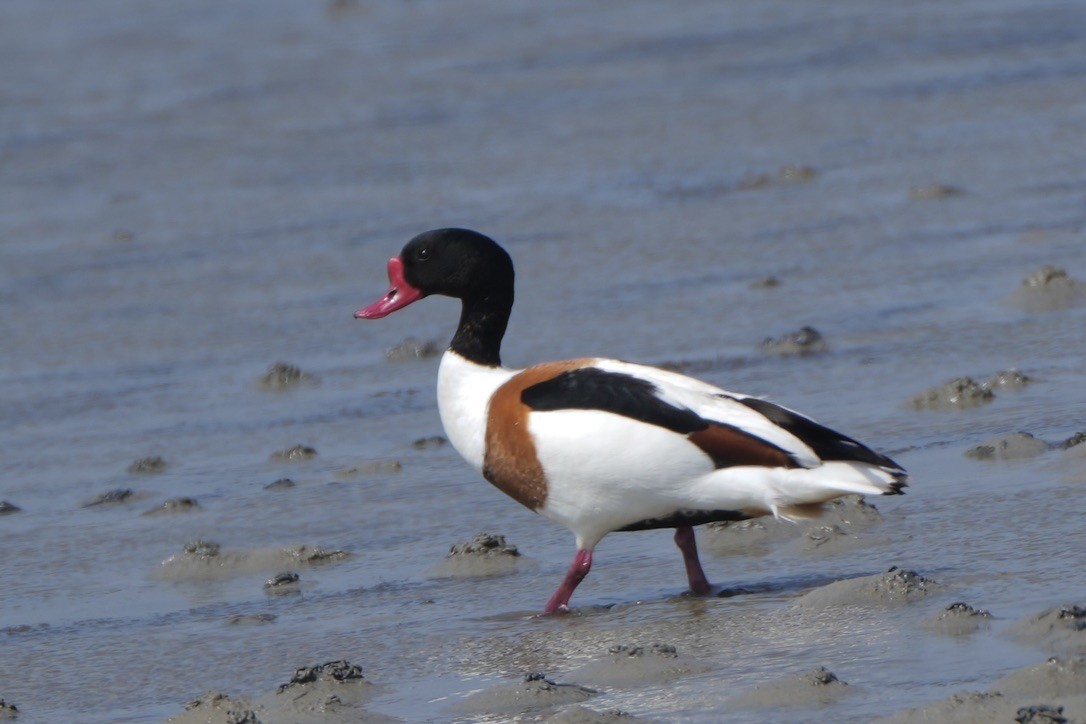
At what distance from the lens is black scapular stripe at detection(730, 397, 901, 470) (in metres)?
5.89

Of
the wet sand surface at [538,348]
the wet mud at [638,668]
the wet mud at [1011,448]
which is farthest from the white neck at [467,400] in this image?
the wet mud at [1011,448]

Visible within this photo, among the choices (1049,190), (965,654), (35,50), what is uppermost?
(35,50)

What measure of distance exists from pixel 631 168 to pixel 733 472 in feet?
23.9

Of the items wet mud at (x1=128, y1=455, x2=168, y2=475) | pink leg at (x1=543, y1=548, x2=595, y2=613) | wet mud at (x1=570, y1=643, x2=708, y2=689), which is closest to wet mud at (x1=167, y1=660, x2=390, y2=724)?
wet mud at (x1=570, y1=643, x2=708, y2=689)

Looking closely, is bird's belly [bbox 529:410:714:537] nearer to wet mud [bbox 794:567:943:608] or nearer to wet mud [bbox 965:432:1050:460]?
wet mud [bbox 794:567:943:608]

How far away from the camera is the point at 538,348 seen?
9320mm

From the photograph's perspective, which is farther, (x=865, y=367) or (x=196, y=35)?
(x=196, y=35)

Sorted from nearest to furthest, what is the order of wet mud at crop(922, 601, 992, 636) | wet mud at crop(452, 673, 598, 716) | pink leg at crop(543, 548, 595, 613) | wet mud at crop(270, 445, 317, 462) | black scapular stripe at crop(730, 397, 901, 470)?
wet mud at crop(452, 673, 598, 716) < wet mud at crop(922, 601, 992, 636) < black scapular stripe at crop(730, 397, 901, 470) < pink leg at crop(543, 548, 595, 613) < wet mud at crop(270, 445, 317, 462)

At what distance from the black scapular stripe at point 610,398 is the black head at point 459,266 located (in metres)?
0.76

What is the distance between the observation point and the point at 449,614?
239 inches

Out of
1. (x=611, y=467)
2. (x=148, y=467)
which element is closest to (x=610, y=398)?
(x=611, y=467)

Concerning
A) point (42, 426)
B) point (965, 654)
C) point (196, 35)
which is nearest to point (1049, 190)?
point (42, 426)

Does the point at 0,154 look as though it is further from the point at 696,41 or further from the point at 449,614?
the point at 449,614

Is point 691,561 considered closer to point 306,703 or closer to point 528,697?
point 528,697
